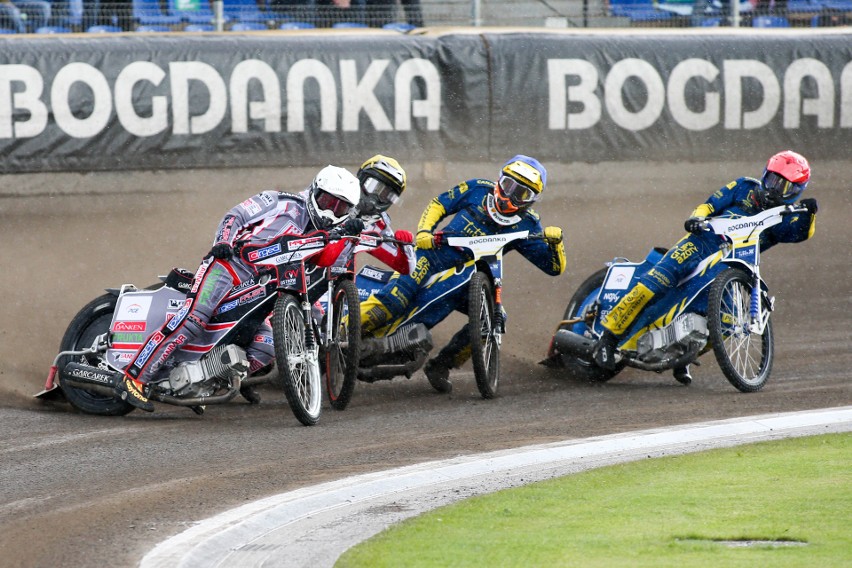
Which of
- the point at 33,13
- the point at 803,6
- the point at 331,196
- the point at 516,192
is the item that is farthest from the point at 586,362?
the point at 803,6

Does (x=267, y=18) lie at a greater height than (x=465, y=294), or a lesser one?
greater

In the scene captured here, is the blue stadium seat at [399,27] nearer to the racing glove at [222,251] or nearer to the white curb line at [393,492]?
the racing glove at [222,251]

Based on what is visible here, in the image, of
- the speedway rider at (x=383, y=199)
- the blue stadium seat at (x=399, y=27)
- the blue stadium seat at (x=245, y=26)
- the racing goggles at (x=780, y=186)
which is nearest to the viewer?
the speedway rider at (x=383, y=199)

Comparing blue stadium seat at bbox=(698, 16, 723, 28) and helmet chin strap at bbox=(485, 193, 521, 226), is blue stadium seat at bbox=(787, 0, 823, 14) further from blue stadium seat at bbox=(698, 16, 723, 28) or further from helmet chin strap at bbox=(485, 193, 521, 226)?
helmet chin strap at bbox=(485, 193, 521, 226)

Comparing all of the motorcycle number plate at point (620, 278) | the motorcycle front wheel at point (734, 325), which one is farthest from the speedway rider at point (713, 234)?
the motorcycle front wheel at point (734, 325)

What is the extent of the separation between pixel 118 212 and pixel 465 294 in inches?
177

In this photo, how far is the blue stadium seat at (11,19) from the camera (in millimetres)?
14047

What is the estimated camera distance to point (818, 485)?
23.8 ft

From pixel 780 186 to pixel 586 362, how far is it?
2189 millimetres

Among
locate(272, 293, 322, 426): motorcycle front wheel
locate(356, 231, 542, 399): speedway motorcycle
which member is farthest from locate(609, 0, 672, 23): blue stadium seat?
locate(272, 293, 322, 426): motorcycle front wheel

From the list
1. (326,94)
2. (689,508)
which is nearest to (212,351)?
(689,508)

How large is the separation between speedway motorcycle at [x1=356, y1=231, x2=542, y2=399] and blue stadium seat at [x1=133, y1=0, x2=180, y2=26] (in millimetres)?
5228

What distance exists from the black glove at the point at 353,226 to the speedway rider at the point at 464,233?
1.14m

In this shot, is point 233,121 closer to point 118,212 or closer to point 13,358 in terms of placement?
point 118,212
